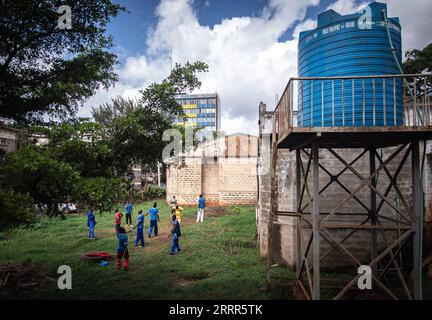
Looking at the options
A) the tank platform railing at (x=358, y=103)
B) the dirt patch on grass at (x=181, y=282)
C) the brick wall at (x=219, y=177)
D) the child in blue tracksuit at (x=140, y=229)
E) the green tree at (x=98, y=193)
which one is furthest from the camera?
the brick wall at (x=219, y=177)

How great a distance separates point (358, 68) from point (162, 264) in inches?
288

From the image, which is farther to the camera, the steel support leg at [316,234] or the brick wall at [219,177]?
the brick wall at [219,177]

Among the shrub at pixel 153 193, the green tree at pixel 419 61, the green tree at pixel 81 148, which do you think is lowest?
the shrub at pixel 153 193

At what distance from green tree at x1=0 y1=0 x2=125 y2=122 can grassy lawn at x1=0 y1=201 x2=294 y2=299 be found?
3.01m

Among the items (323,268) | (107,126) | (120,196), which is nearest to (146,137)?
(107,126)

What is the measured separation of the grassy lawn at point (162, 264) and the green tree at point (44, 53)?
3011 millimetres

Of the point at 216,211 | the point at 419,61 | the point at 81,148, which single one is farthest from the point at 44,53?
the point at 419,61

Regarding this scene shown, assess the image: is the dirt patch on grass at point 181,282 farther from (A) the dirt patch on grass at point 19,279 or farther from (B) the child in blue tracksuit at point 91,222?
(B) the child in blue tracksuit at point 91,222

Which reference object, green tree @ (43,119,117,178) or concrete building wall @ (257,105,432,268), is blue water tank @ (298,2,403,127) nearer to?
concrete building wall @ (257,105,432,268)

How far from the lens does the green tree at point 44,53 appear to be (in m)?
5.75

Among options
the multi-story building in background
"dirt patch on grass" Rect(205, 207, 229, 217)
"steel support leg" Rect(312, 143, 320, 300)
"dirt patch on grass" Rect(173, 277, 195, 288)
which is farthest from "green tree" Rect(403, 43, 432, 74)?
the multi-story building in background

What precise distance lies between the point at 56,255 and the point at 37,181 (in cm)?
607

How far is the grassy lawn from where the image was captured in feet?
22.1

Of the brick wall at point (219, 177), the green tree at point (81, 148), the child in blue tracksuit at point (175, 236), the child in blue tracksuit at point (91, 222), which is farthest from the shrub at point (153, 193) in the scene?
the green tree at point (81, 148)
